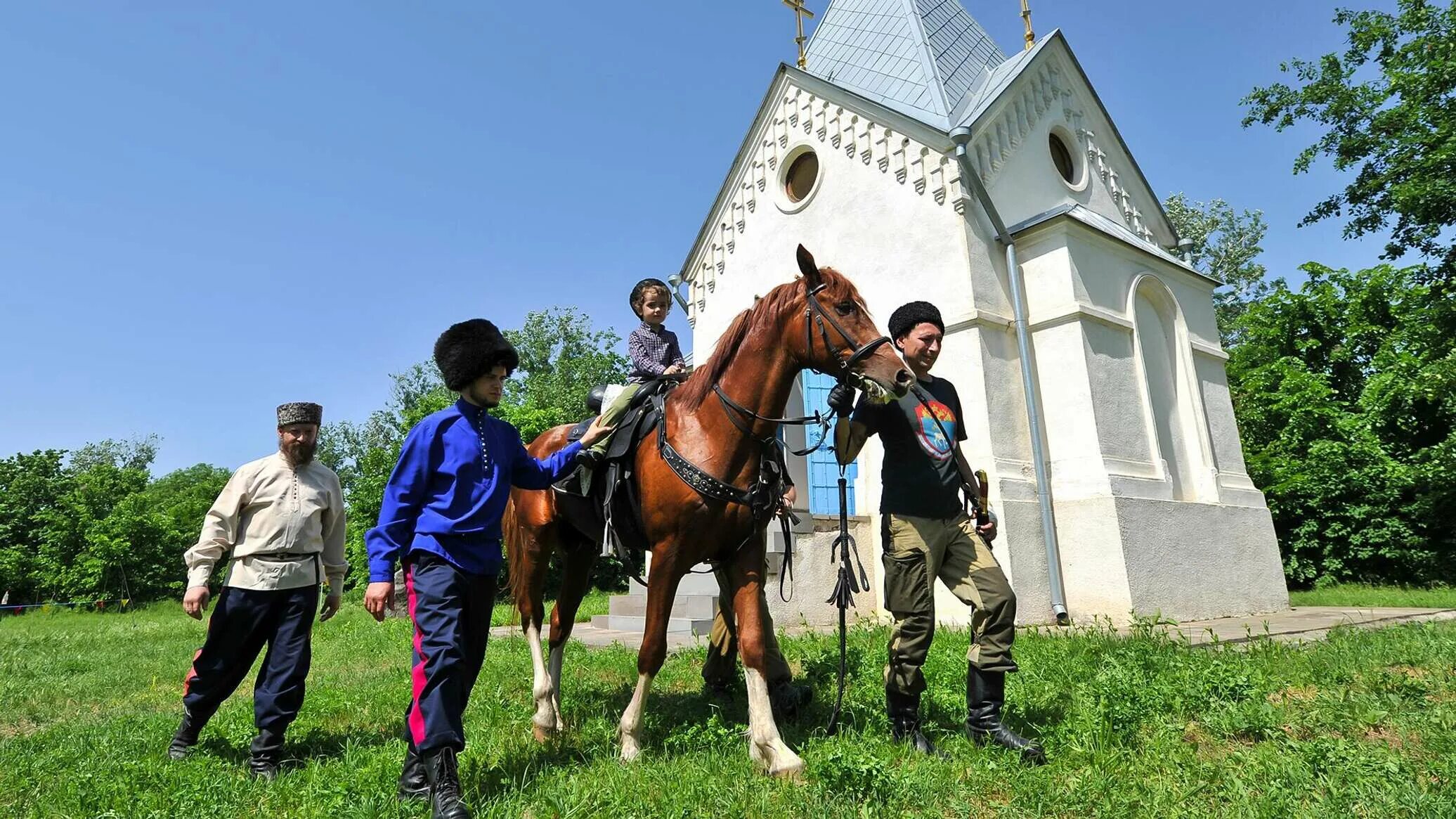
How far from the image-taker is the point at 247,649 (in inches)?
170

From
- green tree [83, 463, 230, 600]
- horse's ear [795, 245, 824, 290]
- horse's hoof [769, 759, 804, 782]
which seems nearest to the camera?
horse's hoof [769, 759, 804, 782]

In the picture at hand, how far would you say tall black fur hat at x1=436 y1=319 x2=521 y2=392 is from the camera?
3.50m

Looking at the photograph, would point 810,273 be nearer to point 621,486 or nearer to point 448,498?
point 621,486

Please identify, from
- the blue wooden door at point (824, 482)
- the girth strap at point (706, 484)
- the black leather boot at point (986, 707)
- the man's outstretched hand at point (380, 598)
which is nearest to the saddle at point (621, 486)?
the girth strap at point (706, 484)

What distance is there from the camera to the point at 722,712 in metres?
4.71

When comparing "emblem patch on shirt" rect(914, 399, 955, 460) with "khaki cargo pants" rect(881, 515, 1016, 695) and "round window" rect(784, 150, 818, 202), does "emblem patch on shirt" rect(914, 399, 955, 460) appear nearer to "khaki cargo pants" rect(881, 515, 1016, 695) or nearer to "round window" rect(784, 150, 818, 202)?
"khaki cargo pants" rect(881, 515, 1016, 695)

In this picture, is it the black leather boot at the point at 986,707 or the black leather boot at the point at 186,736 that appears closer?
the black leather boot at the point at 986,707

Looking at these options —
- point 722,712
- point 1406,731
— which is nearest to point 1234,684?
point 1406,731

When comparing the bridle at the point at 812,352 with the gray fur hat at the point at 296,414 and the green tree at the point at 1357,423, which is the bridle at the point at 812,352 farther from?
the green tree at the point at 1357,423

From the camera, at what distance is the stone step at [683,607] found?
931 centimetres

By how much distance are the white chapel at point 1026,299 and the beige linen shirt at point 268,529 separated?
542cm

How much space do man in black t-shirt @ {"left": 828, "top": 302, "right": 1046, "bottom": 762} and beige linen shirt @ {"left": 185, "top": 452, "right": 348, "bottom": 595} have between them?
2995mm

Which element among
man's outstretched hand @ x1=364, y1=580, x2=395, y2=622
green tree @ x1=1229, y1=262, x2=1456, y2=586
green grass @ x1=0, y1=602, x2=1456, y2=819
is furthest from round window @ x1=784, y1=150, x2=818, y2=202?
green tree @ x1=1229, y1=262, x2=1456, y2=586

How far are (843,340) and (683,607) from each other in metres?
6.51
